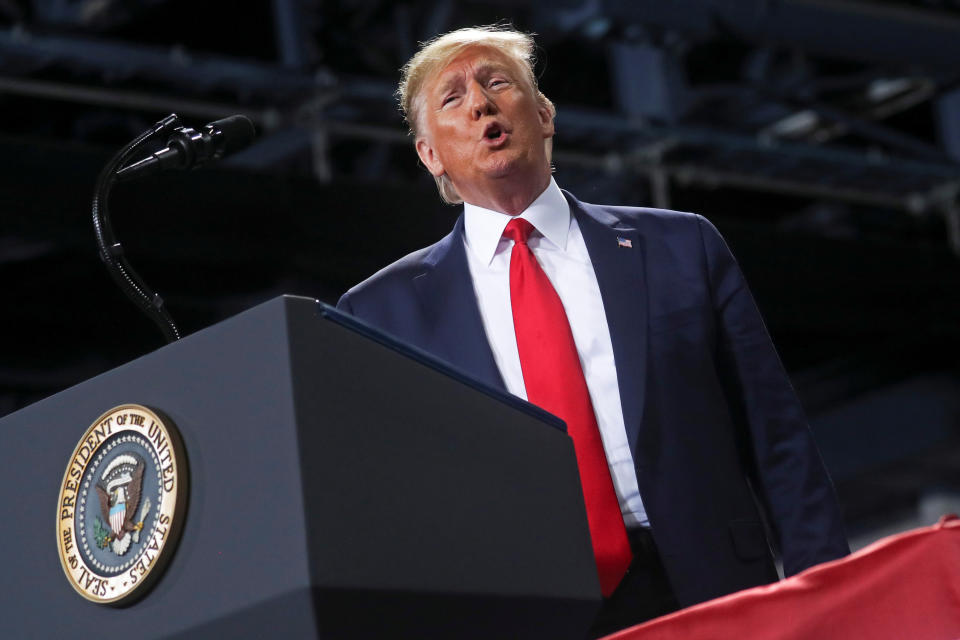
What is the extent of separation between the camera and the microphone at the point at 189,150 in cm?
150

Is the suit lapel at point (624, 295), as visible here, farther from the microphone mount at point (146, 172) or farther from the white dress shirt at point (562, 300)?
the microphone mount at point (146, 172)

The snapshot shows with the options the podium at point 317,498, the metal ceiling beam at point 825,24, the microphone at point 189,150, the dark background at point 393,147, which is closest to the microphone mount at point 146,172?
the microphone at point 189,150

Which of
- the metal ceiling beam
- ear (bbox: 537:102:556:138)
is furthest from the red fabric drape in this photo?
the metal ceiling beam

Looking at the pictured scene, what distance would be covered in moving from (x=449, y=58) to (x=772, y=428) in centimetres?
65

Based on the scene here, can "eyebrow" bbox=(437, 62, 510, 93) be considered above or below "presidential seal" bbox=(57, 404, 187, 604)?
above

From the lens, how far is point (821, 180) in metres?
5.45

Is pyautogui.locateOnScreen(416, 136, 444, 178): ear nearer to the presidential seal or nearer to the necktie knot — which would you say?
the necktie knot

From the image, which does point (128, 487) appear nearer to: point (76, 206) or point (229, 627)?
point (229, 627)

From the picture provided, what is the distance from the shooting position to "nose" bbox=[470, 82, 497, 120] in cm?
190

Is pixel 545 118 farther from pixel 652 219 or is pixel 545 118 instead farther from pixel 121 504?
pixel 121 504

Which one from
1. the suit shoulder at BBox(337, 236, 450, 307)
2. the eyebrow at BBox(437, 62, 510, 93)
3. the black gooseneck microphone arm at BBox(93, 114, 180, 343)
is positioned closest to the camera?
the black gooseneck microphone arm at BBox(93, 114, 180, 343)

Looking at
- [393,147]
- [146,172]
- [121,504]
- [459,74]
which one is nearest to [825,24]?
[393,147]

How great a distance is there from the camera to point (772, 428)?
5.76ft

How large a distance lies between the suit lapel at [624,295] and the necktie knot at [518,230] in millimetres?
73
